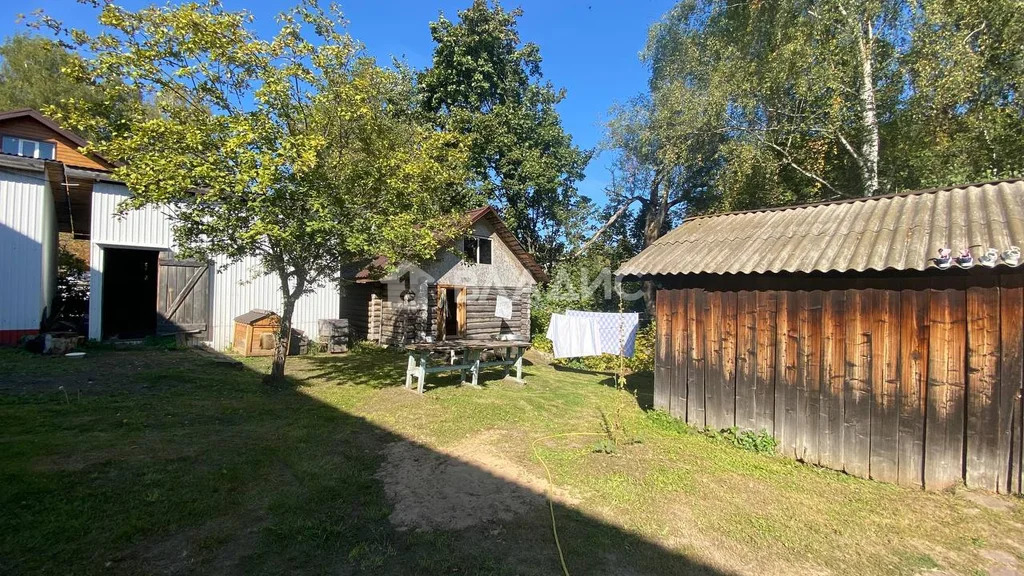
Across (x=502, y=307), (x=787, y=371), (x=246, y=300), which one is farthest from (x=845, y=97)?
(x=246, y=300)

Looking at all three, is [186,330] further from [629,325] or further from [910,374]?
[910,374]

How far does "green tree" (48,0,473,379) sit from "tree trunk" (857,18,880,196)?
12.2 metres

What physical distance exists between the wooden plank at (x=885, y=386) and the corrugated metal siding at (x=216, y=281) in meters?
11.4

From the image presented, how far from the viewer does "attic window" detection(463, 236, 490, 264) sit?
16228mm

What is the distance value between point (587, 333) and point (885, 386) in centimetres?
1028

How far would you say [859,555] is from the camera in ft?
11.7

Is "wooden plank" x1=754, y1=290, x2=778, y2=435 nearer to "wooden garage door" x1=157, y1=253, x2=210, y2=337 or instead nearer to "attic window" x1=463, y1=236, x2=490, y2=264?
"attic window" x1=463, y1=236, x2=490, y2=264

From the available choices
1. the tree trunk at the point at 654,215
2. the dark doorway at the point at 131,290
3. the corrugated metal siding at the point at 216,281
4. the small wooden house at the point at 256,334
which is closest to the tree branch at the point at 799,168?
the tree trunk at the point at 654,215

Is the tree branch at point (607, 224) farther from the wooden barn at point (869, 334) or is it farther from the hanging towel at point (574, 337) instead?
the wooden barn at point (869, 334)

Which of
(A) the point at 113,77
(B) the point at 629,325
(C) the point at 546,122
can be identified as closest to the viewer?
(A) the point at 113,77

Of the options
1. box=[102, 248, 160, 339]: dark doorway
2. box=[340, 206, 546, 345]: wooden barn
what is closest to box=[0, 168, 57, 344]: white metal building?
box=[102, 248, 160, 339]: dark doorway

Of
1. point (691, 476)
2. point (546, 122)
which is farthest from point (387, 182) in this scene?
point (546, 122)

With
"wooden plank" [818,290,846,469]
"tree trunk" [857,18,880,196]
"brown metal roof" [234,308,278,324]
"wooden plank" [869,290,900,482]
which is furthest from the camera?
"brown metal roof" [234,308,278,324]

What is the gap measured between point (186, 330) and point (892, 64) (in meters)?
21.5
